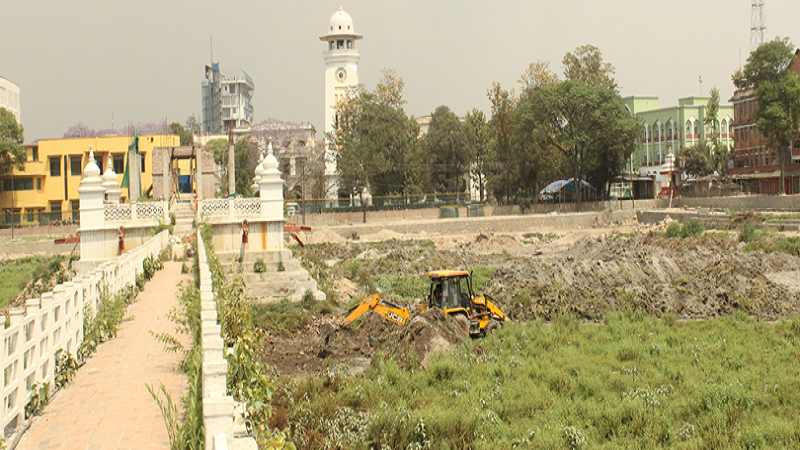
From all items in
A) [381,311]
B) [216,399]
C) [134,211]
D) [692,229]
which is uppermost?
[134,211]

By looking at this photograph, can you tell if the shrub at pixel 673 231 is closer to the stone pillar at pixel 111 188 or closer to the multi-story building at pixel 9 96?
the stone pillar at pixel 111 188

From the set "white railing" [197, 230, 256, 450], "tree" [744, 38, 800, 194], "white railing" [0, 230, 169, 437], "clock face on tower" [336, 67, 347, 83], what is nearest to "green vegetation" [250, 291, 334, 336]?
"white railing" [0, 230, 169, 437]

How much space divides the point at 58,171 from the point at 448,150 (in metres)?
32.9

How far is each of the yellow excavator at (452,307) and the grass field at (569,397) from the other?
1.07m

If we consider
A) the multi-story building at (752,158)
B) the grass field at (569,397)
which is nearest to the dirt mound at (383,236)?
the multi-story building at (752,158)

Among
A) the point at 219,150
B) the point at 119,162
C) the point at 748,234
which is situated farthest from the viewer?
the point at 219,150

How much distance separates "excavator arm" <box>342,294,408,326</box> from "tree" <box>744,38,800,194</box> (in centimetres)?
4737

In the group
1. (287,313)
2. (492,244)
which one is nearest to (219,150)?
(492,244)

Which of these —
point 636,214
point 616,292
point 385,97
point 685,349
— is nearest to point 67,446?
point 685,349

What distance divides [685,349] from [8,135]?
54.3 m

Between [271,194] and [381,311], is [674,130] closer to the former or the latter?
[271,194]

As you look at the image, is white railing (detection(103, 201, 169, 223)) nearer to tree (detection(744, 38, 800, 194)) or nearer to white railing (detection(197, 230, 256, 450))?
white railing (detection(197, 230, 256, 450))

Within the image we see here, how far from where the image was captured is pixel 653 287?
2395cm

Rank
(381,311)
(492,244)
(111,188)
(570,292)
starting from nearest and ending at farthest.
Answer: (381,311)
(570,292)
(111,188)
(492,244)
